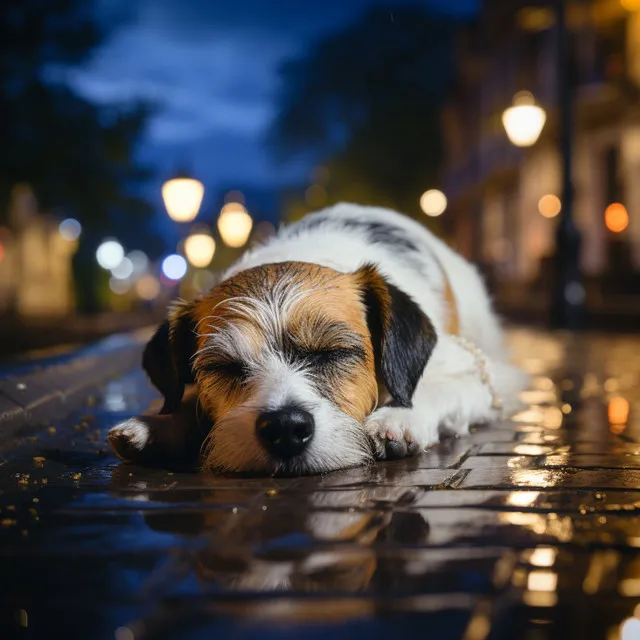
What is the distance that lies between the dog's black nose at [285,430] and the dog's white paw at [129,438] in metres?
0.79

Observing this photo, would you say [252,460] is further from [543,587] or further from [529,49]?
[529,49]

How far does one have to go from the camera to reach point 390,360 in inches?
189

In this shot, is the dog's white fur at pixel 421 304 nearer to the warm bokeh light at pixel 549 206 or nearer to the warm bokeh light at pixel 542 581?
the warm bokeh light at pixel 542 581

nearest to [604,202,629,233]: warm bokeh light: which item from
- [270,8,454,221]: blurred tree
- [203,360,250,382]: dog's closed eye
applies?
[270,8,454,221]: blurred tree

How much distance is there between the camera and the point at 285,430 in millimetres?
4137

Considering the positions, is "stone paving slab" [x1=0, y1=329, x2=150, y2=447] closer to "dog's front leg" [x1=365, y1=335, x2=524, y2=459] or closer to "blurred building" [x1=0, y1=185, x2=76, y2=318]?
"dog's front leg" [x1=365, y1=335, x2=524, y2=459]

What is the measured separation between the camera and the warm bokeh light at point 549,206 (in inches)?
1281

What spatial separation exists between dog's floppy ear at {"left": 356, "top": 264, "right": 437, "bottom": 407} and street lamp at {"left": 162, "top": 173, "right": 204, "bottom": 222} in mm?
12540

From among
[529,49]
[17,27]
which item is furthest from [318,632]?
[529,49]

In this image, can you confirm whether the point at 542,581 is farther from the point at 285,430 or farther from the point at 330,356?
the point at 330,356

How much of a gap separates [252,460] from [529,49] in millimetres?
34262

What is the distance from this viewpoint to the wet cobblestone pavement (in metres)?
2.42

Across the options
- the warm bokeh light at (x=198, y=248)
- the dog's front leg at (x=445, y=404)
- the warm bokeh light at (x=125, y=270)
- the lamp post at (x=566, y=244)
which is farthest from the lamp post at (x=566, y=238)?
the warm bokeh light at (x=125, y=270)

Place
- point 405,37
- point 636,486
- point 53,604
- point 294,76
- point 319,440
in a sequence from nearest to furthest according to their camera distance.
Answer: point 53,604, point 636,486, point 319,440, point 405,37, point 294,76
